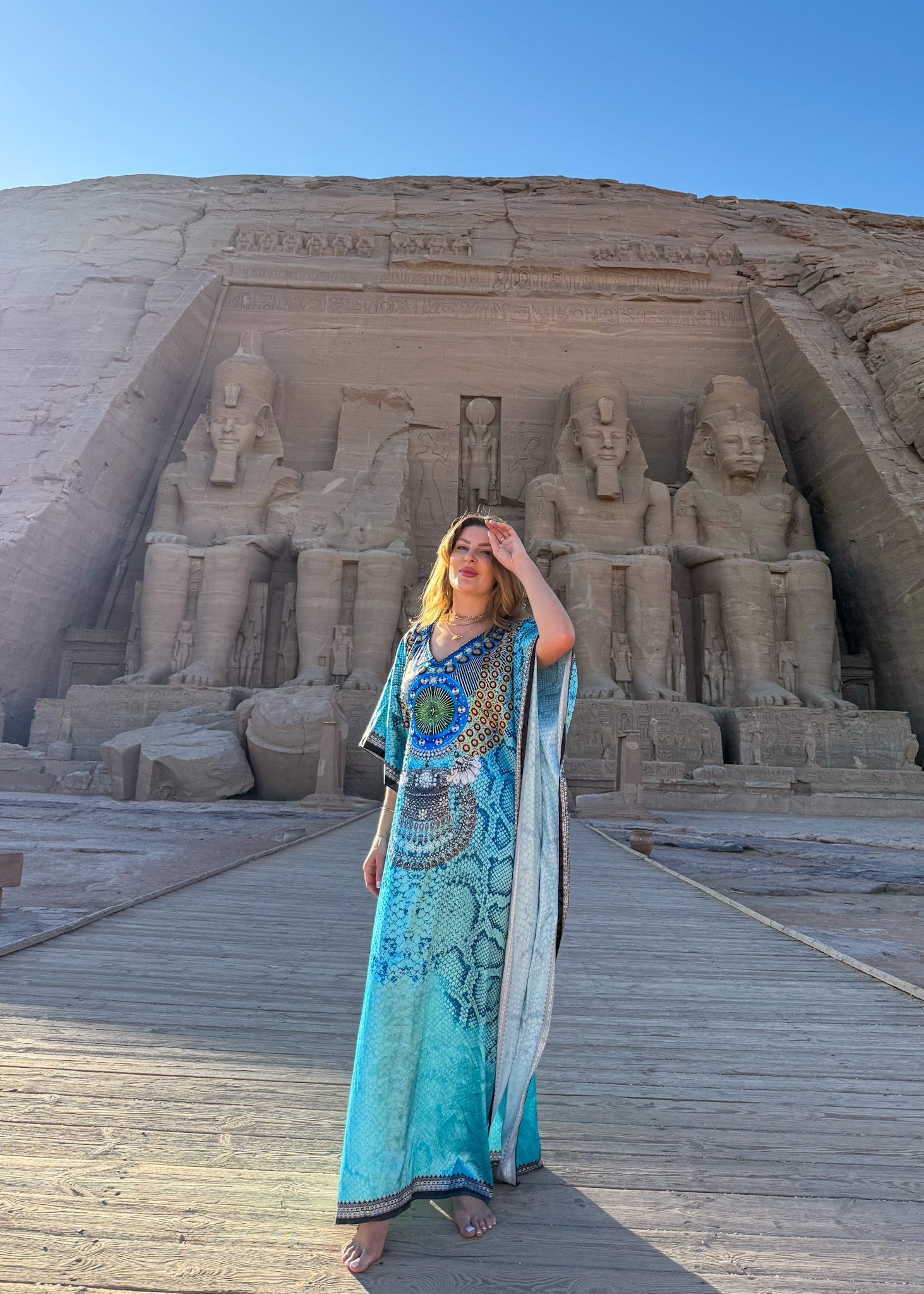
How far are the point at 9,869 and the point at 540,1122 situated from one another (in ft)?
6.27

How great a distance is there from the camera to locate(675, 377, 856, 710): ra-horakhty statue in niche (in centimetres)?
922

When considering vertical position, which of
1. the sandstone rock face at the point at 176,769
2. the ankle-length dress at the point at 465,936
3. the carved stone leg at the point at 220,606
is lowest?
the ankle-length dress at the point at 465,936

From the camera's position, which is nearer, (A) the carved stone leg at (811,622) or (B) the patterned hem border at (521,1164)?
(B) the patterned hem border at (521,1164)

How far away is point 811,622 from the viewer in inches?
369

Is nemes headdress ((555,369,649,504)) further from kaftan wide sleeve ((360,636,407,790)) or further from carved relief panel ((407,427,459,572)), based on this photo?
kaftan wide sleeve ((360,636,407,790))

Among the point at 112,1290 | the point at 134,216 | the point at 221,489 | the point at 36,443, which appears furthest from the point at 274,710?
the point at 134,216

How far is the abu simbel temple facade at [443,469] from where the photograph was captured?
813cm

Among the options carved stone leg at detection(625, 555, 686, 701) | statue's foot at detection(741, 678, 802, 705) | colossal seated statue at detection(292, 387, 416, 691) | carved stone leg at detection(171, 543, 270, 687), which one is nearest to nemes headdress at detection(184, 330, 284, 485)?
colossal seated statue at detection(292, 387, 416, 691)

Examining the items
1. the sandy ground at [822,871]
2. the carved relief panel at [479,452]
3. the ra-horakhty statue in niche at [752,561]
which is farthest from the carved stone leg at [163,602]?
the ra-horakhty statue in niche at [752,561]

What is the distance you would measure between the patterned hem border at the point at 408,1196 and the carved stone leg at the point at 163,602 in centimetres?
814

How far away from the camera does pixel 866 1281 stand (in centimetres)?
104

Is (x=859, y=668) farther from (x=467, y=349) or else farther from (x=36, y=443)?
(x=36, y=443)

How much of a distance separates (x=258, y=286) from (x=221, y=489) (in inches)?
146

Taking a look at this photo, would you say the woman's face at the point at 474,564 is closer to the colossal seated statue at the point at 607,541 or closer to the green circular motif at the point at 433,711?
the green circular motif at the point at 433,711
